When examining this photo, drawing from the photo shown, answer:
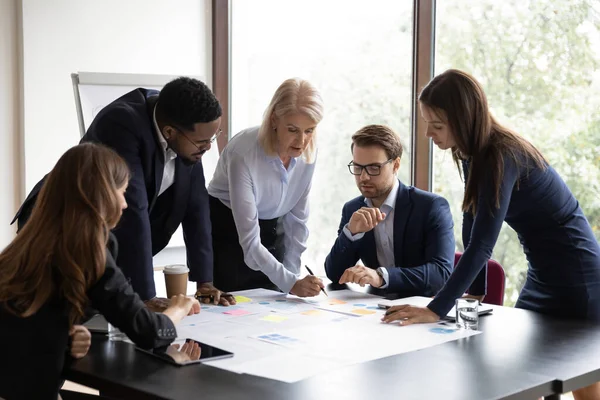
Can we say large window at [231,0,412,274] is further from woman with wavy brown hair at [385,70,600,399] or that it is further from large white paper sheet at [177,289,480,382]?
large white paper sheet at [177,289,480,382]

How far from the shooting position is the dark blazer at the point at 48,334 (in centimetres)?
166

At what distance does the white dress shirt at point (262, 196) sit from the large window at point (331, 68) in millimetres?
1505

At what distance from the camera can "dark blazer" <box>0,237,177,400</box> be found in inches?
65.3

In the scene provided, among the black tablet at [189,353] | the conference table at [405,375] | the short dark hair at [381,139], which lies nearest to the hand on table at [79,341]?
the conference table at [405,375]

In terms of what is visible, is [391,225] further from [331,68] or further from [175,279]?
[331,68]

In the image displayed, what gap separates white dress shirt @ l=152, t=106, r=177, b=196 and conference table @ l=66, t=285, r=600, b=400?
0.67 metres

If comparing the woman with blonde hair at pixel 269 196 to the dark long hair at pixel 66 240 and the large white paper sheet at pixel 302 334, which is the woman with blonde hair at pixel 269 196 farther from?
the dark long hair at pixel 66 240

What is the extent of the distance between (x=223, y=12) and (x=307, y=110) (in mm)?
2755

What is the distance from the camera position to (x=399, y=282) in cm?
261

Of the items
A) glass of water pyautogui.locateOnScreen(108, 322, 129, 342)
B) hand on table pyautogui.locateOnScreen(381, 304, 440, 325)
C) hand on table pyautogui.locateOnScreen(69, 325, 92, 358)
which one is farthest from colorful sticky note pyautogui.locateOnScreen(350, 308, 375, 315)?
hand on table pyautogui.locateOnScreen(69, 325, 92, 358)

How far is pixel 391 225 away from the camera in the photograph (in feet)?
9.29

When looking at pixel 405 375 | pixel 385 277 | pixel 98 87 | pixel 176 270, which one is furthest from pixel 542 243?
pixel 98 87

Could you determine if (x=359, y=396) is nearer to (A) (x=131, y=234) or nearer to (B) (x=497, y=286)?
(A) (x=131, y=234)

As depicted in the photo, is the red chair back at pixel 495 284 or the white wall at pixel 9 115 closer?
the red chair back at pixel 495 284
